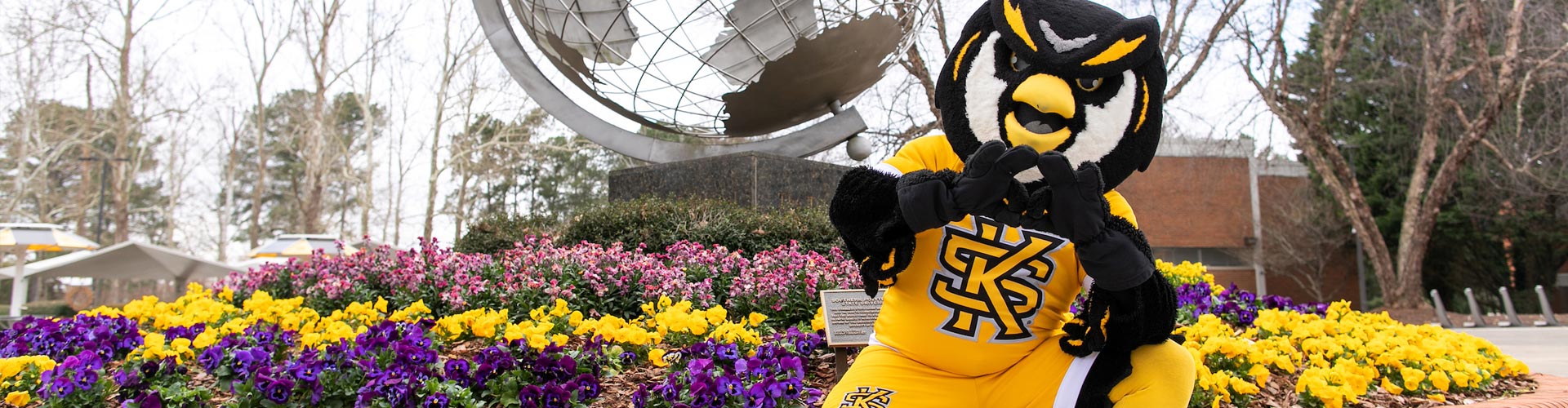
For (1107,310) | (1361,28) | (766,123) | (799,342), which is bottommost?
(799,342)

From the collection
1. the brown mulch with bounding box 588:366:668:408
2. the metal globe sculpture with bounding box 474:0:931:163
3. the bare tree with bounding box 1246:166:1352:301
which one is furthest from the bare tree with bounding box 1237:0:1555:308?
the brown mulch with bounding box 588:366:668:408

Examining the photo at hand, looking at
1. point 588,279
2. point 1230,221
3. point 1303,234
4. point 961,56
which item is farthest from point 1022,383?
point 1230,221

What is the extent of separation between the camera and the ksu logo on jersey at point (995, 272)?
1962 millimetres

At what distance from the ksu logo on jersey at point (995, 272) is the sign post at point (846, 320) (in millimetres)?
1156

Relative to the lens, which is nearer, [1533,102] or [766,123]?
[766,123]

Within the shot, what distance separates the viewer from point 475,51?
21031 millimetres

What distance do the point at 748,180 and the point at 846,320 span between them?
3.67 metres

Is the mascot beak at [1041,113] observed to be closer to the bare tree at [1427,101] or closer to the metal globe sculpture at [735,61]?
the metal globe sculpture at [735,61]

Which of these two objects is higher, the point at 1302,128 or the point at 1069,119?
the point at 1302,128

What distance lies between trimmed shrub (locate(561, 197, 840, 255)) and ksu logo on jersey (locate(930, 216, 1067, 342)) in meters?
3.81

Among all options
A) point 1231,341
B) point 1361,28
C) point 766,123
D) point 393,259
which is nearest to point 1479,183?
point 1361,28

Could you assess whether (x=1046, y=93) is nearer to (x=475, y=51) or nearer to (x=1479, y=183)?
(x=475, y=51)

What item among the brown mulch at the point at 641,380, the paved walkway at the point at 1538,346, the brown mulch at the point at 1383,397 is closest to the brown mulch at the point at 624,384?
the brown mulch at the point at 641,380

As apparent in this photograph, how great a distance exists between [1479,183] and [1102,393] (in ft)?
76.8
